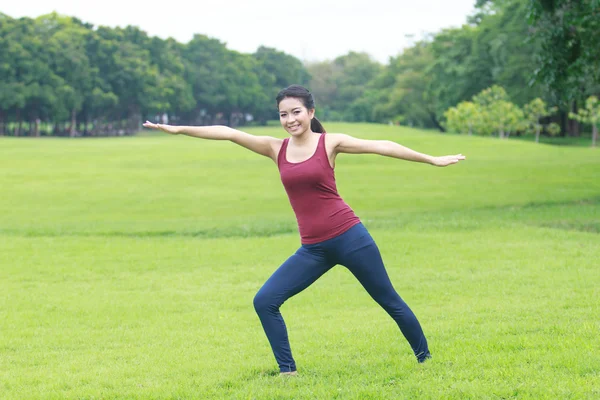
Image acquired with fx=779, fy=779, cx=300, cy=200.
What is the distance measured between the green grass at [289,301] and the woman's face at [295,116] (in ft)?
6.41

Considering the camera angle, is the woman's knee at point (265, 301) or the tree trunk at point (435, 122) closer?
the woman's knee at point (265, 301)

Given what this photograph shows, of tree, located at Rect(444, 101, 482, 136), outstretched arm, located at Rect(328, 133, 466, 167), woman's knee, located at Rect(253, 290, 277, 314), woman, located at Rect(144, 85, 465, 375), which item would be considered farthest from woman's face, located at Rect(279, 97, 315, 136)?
tree, located at Rect(444, 101, 482, 136)

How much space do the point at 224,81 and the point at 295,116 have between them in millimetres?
120025

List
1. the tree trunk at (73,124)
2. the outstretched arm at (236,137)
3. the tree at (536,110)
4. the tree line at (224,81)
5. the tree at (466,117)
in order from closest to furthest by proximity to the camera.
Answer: the outstretched arm at (236,137) → the tree at (536,110) → the tree at (466,117) → the tree line at (224,81) → the tree trunk at (73,124)

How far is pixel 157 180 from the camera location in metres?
33.1

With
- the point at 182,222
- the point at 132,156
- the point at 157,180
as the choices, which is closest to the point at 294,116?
the point at 182,222

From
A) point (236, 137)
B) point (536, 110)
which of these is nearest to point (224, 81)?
point (536, 110)

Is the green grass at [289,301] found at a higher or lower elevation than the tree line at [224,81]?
lower

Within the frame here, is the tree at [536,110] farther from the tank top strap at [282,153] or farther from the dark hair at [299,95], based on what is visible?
the tank top strap at [282,153]

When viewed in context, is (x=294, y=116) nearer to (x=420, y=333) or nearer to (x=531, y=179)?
(x=420, y=333)

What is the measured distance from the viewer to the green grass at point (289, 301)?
612 cm

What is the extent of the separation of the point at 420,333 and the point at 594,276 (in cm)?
556

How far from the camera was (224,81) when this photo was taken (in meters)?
124

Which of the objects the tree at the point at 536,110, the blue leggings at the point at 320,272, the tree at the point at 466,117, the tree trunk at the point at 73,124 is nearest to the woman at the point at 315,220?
the blue leggings at the point at 320,272
